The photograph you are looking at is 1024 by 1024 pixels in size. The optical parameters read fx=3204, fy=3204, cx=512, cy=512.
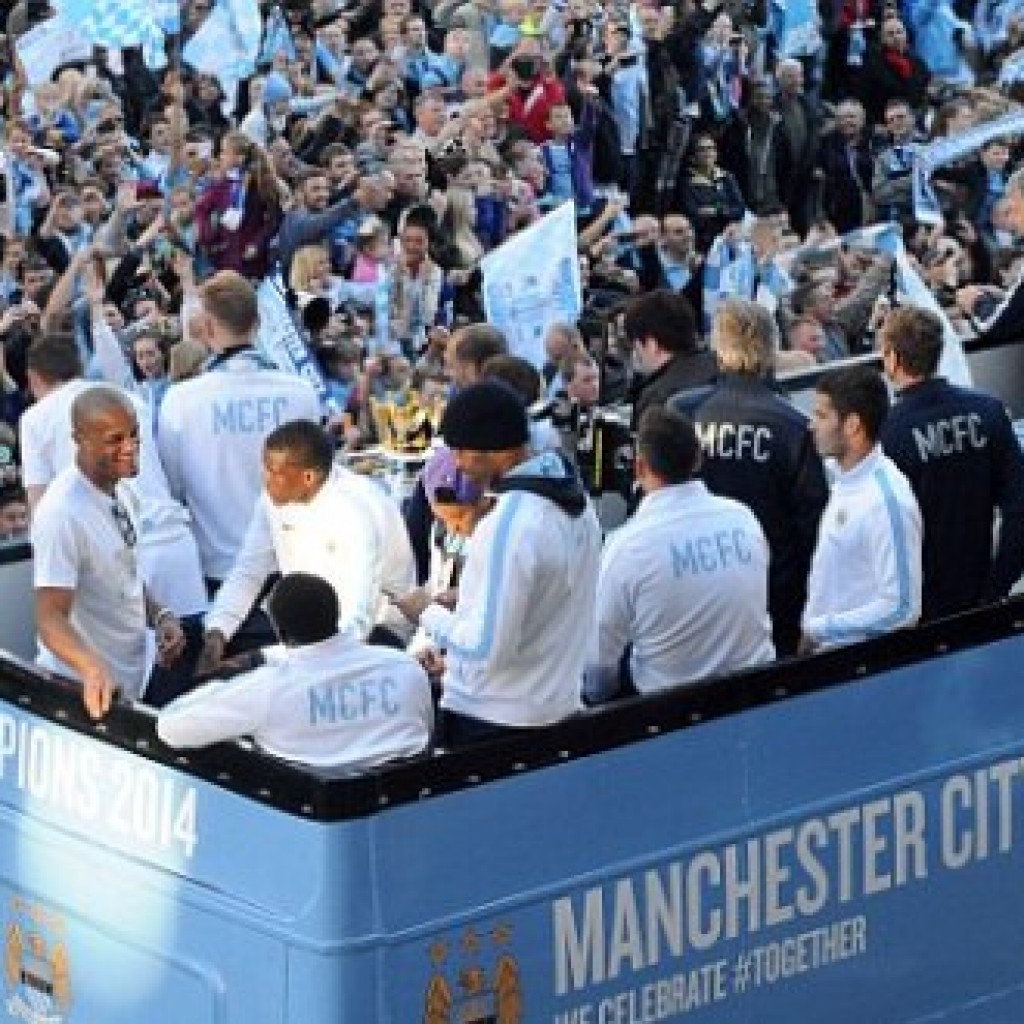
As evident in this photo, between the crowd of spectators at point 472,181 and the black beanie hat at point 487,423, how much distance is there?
12.2ft

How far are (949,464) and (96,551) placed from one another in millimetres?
2284

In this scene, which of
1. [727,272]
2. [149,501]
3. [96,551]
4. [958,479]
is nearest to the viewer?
[96,551]

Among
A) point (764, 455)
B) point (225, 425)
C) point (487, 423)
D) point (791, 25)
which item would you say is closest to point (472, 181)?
point (791, 25)

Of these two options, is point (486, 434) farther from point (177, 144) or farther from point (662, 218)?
point (662, 218)

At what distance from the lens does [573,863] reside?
680cm

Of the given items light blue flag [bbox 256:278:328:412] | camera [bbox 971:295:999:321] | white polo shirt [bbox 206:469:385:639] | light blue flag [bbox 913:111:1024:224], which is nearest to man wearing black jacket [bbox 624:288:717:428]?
white polo shirt [bbox 206:469:385:639]

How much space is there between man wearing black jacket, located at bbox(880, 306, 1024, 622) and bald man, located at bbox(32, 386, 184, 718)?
6.68 ft

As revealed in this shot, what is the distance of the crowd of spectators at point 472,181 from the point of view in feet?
47.6

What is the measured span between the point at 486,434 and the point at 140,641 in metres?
1.21

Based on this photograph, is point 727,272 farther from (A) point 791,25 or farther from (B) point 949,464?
(B) point 949,464

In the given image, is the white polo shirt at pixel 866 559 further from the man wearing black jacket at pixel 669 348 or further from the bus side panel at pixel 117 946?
the bus side panel at pixel 117 946

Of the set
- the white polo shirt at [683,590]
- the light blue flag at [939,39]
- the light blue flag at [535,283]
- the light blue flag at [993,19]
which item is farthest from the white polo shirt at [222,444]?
the light blue flag at [993,19]

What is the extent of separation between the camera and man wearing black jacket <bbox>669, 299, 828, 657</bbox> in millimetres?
8383

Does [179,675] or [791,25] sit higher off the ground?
[791,25]
